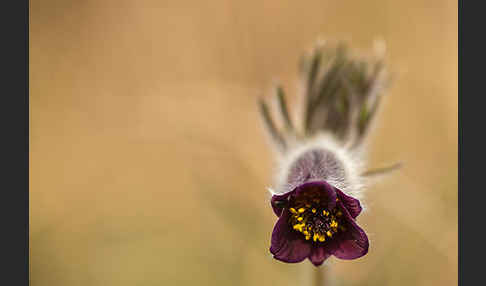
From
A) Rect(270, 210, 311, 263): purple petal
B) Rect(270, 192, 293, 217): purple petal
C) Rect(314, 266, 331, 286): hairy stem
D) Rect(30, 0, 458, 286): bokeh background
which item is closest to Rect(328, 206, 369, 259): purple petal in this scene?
Rect(270, 210, 311, 263): purple petal

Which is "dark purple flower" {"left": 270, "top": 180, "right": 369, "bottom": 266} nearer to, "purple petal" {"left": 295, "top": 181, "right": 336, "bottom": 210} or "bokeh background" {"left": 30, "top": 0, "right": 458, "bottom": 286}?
"purple petal" {"left": 295, "top": 181, "right": 336, "bottom": 210}

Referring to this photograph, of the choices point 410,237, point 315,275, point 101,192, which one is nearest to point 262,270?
point 315,275

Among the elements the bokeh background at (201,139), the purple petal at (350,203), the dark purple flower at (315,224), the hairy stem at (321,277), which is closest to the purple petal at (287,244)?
the dark purple flower at (315,224)

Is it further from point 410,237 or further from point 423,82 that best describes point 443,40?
point 410,237

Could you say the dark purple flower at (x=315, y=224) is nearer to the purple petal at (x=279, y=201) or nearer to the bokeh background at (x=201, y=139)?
the purple petal at (x=279, y=201)

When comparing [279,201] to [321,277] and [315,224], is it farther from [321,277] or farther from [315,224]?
[321,277]

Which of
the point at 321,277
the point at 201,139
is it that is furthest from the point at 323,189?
the point at 201,139
